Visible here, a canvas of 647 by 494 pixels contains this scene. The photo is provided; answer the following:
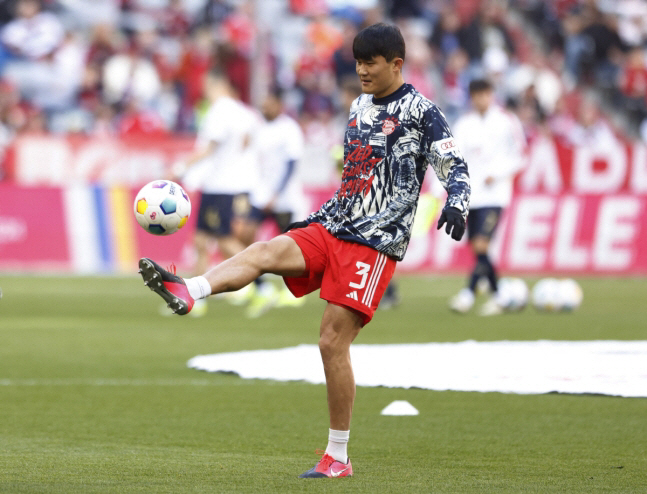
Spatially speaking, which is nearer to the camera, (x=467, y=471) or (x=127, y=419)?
(x=467, y=471)

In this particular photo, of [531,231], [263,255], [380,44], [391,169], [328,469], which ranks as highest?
[380,44]

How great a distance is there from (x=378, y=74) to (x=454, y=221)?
0.83 meters

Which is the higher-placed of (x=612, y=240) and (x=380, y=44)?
(x=380, y=44)

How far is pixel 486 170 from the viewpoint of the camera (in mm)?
14648

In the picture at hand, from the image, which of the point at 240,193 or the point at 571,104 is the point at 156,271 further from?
the point at 571,104

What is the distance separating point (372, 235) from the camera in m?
5.84

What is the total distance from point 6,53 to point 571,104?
455 inches

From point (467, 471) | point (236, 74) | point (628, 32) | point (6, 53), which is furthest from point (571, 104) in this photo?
point (467, 471)

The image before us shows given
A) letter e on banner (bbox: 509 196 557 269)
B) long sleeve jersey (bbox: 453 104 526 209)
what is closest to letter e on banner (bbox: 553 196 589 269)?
letter e on banner (bbox: 509 196 557 269)

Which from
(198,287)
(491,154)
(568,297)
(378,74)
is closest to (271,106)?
(491,154)

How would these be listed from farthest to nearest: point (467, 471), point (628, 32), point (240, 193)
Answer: point (628, 32) → point (240, 193) → point (467, 471)

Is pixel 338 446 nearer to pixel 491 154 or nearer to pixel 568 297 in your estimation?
pixel 491 154

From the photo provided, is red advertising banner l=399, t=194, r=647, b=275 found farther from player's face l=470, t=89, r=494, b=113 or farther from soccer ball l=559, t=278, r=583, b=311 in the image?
player's face l=470, t=89, r=494, b=113

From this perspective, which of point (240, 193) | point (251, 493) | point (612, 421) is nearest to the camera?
point (251, 493)
